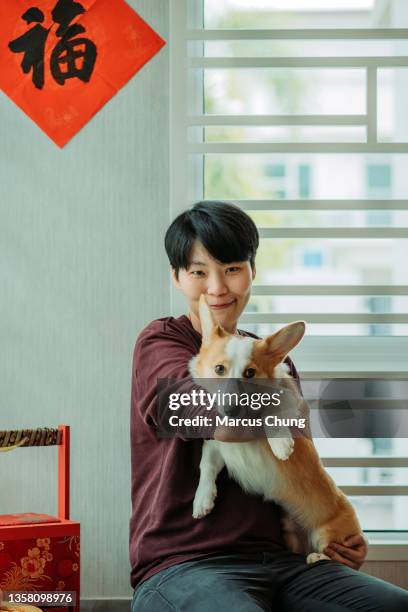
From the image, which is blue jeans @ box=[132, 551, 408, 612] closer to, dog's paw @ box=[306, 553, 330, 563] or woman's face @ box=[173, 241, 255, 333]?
dog's paw @ box=[306, 553, 330, 563]

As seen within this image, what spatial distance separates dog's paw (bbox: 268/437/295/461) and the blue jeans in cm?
22

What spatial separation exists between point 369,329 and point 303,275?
0.74ft

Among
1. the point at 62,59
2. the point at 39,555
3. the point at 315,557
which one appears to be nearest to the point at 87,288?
the point at 62,59

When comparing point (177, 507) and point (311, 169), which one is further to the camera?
point (311, 169)

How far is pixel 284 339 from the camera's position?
129 centimetres

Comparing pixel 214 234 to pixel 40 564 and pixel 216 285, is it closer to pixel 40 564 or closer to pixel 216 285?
pixel 216 285

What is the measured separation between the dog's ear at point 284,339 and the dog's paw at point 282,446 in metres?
0.14

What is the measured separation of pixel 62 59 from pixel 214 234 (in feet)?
2.67

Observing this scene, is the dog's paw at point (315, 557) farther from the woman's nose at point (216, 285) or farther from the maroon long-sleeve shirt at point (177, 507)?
the woman's nose at point (216, 285)

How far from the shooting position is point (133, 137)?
1.98m

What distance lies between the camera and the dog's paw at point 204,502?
1.36 m

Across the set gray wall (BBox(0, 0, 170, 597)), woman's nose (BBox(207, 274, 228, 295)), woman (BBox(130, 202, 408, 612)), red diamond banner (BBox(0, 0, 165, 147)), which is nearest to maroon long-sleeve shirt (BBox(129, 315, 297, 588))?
woman (BBox(130, 202, 408, 612))

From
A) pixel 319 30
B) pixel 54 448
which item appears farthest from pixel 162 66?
pixel 54 448

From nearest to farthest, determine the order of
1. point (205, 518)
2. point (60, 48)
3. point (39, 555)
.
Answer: point (205, 518) < point (39, 555) < point (60, 48)
